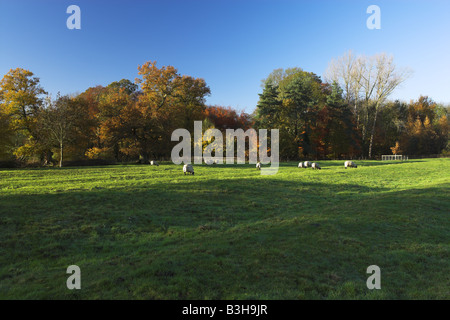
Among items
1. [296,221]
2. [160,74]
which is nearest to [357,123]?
[160,74]

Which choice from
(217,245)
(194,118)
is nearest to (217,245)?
(217,245)

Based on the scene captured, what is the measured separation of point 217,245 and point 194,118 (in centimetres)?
4667

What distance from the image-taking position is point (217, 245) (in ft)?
23.0

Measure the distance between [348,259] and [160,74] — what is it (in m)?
50.1

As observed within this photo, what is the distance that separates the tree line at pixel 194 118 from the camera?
120ft

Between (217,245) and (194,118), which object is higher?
(194,118)

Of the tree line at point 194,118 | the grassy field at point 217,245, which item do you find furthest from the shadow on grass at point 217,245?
the tree line at point 194,118

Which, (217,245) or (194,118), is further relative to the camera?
(194,118)

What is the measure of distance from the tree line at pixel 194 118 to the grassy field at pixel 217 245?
2785 cm

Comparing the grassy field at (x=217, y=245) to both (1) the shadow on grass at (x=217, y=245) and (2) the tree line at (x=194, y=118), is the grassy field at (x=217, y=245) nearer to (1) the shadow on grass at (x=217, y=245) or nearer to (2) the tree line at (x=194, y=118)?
(1) the shadow on grass at (x=217, y=245)

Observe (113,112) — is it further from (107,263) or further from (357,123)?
(357,123)

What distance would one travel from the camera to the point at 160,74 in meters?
49.7

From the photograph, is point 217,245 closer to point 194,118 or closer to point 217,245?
point 217,245

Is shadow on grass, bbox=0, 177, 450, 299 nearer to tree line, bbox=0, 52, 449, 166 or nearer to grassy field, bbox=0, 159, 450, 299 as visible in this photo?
grassy field, bbox=0, 159, 450, 299
